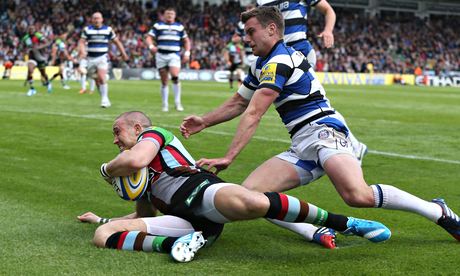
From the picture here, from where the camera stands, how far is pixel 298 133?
18.2 ft

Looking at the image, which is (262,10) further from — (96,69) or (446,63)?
(446,63)

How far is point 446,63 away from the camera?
5975 centimetres

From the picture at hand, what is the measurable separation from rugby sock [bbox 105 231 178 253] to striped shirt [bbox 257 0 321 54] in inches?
180

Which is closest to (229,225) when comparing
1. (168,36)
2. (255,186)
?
(255,186)

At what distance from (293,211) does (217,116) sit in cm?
142

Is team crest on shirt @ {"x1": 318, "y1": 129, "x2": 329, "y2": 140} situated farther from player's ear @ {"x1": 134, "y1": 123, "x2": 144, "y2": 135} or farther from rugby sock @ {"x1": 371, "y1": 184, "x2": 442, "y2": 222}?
player's ear @ {"x1": 134, "y1": 123, "x2": 144, "y2": 135}

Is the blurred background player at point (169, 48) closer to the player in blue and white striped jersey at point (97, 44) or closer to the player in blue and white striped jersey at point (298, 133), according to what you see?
the player in blue and white striped jersey at point (97, 44)

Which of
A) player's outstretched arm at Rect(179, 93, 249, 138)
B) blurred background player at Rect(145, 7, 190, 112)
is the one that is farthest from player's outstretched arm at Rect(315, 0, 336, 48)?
blurred background player at Rect(145, 7, 190, 112)

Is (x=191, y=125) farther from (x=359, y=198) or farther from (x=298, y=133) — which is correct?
(x=359, y=198)

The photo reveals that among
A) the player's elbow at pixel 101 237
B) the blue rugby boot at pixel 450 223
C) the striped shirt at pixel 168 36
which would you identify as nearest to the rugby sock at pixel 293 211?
the blue rugby boot at pixel 450 223

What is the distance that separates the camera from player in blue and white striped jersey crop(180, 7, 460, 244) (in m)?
5.06

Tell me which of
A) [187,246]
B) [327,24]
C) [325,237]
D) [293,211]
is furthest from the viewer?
[327,24]

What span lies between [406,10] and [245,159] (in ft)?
199

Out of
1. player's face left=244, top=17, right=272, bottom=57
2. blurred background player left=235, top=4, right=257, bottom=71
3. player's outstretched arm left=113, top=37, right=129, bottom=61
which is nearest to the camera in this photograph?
player's face left=244, top=17, right=272, bottom=57
